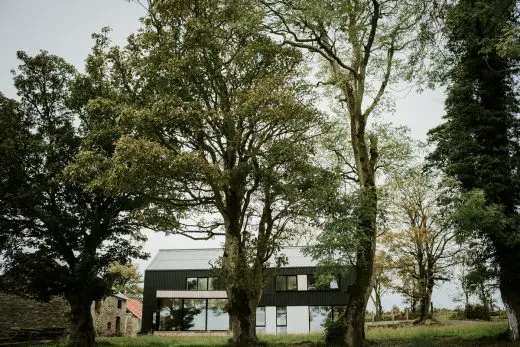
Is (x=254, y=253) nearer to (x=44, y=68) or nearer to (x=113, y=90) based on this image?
(x=113, y=90)

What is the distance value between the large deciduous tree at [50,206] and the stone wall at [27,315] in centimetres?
592

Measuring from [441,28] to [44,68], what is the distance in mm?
21748

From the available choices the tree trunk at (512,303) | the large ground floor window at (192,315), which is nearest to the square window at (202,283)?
the large ground floor window at (192,315)

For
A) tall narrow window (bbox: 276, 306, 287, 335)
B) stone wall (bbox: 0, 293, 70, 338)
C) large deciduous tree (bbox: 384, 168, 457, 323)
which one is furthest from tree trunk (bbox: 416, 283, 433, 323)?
stone wall (bbox: 0, 293, 70, 338)

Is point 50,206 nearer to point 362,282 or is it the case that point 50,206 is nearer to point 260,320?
point 362,282

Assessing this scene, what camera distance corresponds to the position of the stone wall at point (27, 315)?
30938mm

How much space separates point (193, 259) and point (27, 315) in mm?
15661

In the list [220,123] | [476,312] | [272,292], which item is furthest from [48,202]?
[476,312]

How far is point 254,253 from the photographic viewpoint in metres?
18.2

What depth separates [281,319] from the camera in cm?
3844

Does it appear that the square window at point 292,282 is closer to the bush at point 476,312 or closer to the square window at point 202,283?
the square window at point 202,283

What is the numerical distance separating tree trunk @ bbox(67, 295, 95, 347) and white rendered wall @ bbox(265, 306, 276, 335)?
1825 cm

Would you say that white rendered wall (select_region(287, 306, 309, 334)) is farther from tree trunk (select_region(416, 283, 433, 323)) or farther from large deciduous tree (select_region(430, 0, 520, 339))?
large deciduous tree (select_region(430, 0, 520, 339))

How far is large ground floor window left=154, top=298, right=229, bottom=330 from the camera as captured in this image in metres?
38.4
